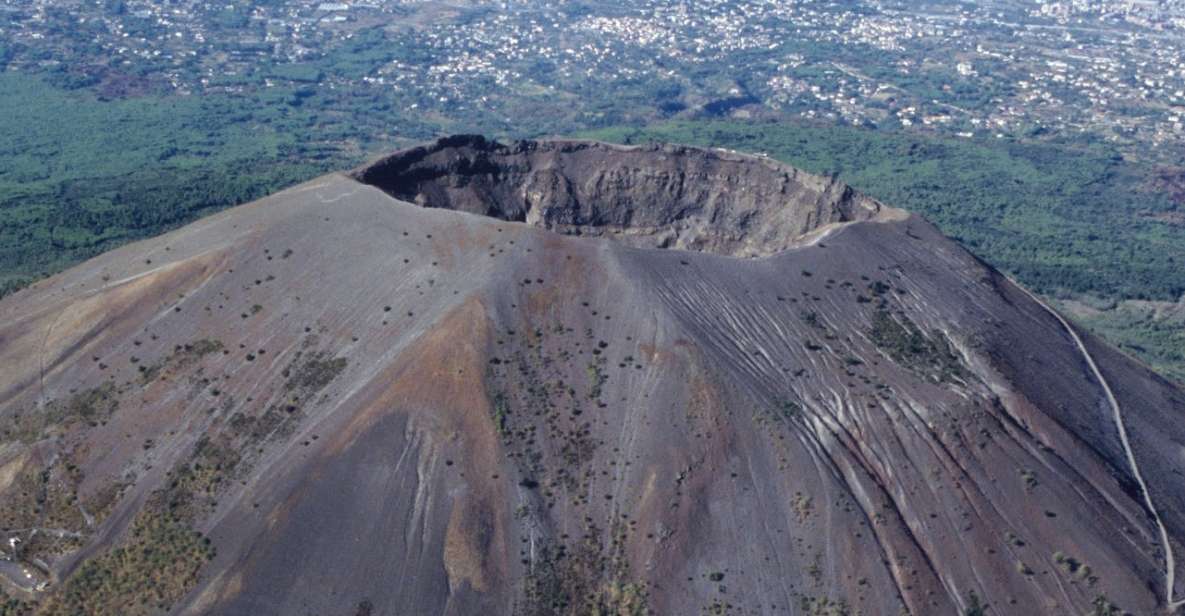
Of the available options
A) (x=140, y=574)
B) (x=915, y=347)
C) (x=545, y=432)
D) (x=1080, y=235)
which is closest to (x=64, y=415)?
(x=140, y=574)

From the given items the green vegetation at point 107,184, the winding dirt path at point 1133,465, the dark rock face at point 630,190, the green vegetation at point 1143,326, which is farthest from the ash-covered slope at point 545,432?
the green vegetation at point 1143,326

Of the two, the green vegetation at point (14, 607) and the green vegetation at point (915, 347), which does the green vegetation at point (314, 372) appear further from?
the green vegetation at point (915, 347)

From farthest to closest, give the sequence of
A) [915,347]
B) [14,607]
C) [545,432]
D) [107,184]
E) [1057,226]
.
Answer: [1057,226] → [107,184] → [915,347] → [545,432] → [14,607]

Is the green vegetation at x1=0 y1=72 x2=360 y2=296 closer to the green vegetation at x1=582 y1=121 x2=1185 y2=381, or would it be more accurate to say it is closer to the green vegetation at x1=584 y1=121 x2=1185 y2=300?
the green vegetation at x1=582 y1=121 x2=1185 y2=381

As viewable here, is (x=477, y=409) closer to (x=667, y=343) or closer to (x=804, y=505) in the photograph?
(x=667, y=343)

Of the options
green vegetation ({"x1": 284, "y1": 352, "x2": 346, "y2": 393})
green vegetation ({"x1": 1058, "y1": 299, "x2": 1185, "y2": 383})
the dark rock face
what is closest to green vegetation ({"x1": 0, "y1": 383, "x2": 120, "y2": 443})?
green vegetation ({"x1": 284, "y1": 352, "x2": 346, "y2": 393})

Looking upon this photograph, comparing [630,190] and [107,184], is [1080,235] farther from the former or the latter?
[107,184]
